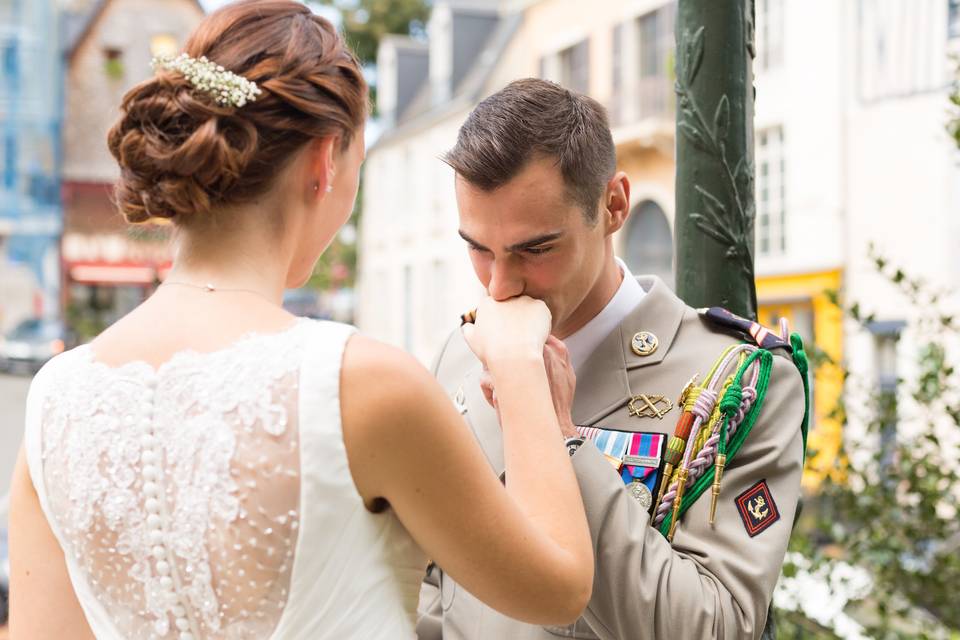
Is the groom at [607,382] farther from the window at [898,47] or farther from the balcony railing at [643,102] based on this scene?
the balcony railing at [643,102]

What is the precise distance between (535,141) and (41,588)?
1115mm

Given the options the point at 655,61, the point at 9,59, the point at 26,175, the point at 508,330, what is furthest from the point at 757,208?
the point at 9,59

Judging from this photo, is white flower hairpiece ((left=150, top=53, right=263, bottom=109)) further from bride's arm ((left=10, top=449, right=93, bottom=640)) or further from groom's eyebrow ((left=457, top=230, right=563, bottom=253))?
groom's eyebrow ((left=457, top=230, right=563, bottom=253))

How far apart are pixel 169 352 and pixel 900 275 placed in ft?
8.01

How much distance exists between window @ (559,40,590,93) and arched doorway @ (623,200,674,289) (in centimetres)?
254

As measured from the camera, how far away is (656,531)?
1717 millimetres

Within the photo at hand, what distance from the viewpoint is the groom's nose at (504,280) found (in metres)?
1.96

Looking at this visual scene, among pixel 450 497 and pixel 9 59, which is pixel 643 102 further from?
pixel 9 59

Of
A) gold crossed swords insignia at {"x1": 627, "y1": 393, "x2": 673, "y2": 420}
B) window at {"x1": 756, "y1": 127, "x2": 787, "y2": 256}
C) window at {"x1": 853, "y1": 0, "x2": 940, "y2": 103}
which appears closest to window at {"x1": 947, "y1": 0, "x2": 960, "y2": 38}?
window at {"x1": 853, "y1": 0, "x2": 940, "y2": 103}

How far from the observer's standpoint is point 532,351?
5.49 feet

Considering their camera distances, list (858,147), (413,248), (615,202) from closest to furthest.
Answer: (615,202)
(858,147)
(413,248)

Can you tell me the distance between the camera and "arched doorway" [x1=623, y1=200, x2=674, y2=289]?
16438mm

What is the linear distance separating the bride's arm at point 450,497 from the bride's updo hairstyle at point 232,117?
0.28 meters

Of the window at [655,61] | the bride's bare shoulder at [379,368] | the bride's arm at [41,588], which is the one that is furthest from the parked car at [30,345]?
the bride's bare shoulder at [379,368]
